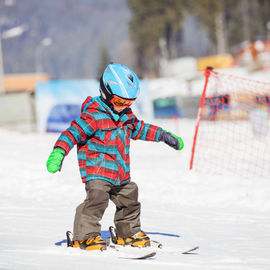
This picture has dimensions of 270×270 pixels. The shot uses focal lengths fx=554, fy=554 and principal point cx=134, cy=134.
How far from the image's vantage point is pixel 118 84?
13.1 feet

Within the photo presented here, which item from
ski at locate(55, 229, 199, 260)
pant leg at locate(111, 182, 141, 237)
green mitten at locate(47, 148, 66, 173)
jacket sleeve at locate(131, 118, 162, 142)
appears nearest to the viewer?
green mitten at locate(47, 148, 66, 173)

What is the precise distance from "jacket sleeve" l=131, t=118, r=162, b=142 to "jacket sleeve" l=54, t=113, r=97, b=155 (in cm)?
44

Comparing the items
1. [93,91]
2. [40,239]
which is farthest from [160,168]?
[93,91]

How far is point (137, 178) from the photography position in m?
7.96

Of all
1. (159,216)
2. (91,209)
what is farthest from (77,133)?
(159,216)

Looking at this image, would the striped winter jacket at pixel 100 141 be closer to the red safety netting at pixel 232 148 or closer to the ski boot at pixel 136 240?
the ski boot at pixel 136 240

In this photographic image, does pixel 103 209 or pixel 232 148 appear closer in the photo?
pixel 103 209

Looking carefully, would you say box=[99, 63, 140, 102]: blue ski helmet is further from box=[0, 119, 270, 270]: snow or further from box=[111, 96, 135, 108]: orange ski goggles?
box=[0, 119, 270, 270]: snow

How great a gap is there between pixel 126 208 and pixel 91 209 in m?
0.32

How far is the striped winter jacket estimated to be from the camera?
13.0 ft

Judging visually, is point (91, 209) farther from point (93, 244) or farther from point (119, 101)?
point (119, 101)

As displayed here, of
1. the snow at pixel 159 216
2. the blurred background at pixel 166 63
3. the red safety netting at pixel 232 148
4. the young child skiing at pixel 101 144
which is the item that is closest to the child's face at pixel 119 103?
the young child skiing at pixel 101 144

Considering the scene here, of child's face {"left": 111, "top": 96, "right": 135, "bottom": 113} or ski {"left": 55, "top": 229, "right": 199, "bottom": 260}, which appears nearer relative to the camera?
ski {"left": 55, "top": 229, "right": 199, "bottom": 260}

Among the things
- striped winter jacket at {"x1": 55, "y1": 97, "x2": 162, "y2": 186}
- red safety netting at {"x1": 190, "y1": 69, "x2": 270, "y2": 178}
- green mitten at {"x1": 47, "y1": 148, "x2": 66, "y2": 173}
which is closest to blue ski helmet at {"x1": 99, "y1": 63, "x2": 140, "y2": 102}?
striped winter jacket at {"x1": 55, "y1": 97, "x2": 162, "y2": 186}
